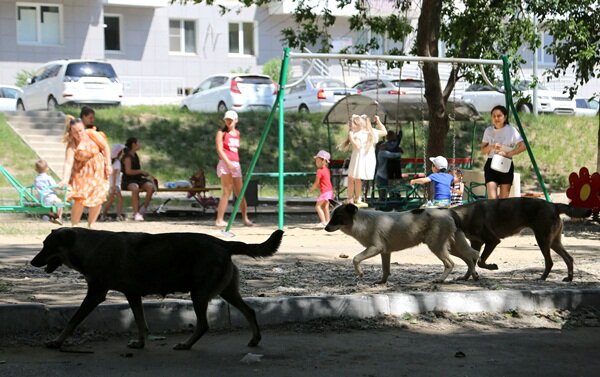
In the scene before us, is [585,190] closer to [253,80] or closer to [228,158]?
[228,158]

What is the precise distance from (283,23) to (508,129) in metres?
33.5

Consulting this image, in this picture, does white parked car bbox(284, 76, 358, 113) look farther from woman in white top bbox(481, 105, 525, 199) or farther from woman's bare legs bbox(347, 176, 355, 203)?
woman in white top bbox(481, 105, 525, 199)

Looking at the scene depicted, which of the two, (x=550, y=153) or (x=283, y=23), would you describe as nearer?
(x=550, y=153)

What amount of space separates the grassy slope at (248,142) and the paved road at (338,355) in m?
17.7

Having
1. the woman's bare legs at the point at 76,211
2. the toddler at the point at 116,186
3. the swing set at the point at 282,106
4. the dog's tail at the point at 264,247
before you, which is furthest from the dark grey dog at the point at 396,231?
the toddler at the point at 116,186

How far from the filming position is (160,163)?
27562 millimetres

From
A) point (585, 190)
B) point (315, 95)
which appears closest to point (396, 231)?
point (585, 190)

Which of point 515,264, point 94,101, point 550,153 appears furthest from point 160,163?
point 515,264

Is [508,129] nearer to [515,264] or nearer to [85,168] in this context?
[515,264]

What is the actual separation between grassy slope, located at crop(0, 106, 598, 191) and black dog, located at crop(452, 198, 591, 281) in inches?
625

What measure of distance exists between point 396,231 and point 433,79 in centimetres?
1137

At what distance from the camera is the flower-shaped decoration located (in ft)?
60.7

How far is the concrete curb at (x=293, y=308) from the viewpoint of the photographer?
8.39 m

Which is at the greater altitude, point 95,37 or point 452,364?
point 95,37
